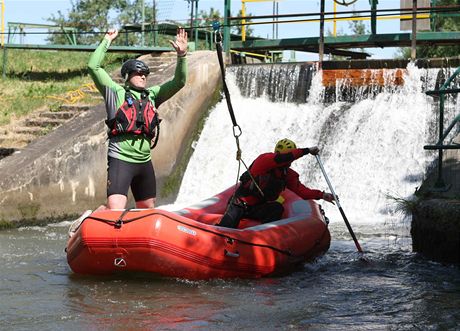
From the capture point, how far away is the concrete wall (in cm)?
1262

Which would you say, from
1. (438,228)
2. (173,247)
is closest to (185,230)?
(173,247)

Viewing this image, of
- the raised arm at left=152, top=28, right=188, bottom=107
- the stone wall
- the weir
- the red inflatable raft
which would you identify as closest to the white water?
the weir

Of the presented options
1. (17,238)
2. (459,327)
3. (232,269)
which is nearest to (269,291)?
(232,269)

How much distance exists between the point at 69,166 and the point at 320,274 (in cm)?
631

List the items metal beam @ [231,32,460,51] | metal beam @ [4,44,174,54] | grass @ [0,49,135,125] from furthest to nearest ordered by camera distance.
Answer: metal beam @ [4,44,174,54]
grass @ [0,49,135,125]
metal beam @ [231,32,460,51]

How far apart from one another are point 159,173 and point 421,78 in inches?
190

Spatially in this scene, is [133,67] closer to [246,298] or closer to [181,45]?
[181,45]

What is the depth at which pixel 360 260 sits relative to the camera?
887cm

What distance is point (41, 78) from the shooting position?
21484 millimetres

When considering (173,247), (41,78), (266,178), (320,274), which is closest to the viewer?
(173,247)

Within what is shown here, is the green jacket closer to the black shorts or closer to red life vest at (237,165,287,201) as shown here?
the black shorts

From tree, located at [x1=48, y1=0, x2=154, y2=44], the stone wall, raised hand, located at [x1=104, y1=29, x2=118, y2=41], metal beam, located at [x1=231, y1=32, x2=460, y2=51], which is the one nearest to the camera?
raised hand, located at [x1=104, y1=29, x2=118, y2=41]

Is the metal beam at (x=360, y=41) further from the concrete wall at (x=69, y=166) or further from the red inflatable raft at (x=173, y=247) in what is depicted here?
the red inflatable raft at (x=173, y=247)

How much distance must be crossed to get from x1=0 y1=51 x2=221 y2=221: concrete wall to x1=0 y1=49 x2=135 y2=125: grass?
2306 mm
